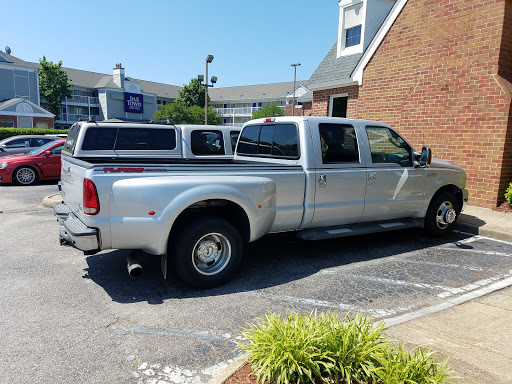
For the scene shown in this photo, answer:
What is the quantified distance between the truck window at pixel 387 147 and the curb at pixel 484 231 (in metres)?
2.31

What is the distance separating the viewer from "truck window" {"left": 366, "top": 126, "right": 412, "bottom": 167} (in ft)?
18.6

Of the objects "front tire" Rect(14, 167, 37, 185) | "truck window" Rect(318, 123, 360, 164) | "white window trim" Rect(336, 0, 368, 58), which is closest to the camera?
"truck window" Rect(318, 123, 360, 164)

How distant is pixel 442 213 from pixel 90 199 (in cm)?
574

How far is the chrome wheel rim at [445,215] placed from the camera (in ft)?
21.5

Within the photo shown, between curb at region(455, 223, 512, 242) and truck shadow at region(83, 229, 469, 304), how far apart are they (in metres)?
0.32

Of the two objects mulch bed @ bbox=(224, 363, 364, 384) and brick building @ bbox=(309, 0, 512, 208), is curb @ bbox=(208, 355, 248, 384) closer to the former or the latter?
mulch bed @ bbox=(224, 363, 364, 384)

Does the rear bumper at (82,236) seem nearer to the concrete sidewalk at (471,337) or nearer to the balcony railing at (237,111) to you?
the concrete sidewalk at (471,337)

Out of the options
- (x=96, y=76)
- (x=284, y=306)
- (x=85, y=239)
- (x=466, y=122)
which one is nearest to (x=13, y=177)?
(x=85, y=239)

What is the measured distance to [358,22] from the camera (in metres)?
13.4

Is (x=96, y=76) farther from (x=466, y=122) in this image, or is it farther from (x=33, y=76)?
(x=466, y=122)

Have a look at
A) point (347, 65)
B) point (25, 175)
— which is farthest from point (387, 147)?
point (25, 175)

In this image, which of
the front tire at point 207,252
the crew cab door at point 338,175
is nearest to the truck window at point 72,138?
the front tire at point 207,252

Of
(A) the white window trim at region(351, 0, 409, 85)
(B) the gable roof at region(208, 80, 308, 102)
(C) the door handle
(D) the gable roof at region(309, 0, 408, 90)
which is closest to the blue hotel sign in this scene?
(B) the gable roof at region(208, 80, 308, 102)

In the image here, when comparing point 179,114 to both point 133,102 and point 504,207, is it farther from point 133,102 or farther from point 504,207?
point 504,207
